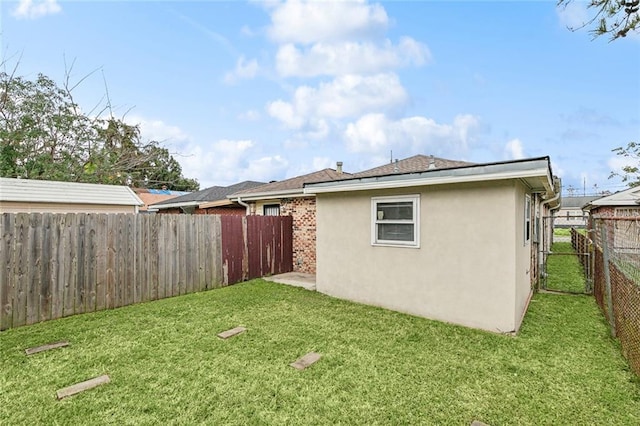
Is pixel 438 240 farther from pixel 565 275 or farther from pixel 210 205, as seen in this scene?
pixel 210 205

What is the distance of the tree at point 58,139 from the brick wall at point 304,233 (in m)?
13.3

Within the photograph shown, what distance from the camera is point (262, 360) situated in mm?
4086

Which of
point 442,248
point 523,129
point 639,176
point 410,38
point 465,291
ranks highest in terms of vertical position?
point 410,38

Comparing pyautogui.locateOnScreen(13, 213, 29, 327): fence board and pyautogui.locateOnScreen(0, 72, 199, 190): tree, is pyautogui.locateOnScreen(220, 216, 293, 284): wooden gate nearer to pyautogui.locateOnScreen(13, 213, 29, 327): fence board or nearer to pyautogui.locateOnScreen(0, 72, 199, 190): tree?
pyautogui.locateOnScreen(13, 213, 29, 327): fence board

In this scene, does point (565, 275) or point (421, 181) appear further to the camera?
point (565, 275)

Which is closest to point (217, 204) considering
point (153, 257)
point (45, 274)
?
point (153, 257)

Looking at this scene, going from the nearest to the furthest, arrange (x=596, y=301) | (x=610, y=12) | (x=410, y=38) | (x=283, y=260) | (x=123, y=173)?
1. (x=610, y=12)
2. (x=596, y=301)
3. (x=283, y=260)
4. (x=410, y=38)
5. (x=123, y=173)

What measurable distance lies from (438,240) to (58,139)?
812 inches

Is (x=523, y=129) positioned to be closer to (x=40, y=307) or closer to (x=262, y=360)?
(x=262, y=360)

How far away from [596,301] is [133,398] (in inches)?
339

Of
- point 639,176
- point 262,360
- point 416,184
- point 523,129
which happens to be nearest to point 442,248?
point 416,184

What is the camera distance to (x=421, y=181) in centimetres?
561

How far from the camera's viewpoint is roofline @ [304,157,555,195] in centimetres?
466

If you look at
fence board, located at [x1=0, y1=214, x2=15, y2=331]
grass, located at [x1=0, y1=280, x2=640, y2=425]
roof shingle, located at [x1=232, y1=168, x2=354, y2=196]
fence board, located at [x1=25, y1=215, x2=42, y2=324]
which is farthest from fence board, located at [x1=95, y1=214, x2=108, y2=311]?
roof shingle, located at [x1=232, y1=168, x2=354, y2=196]
